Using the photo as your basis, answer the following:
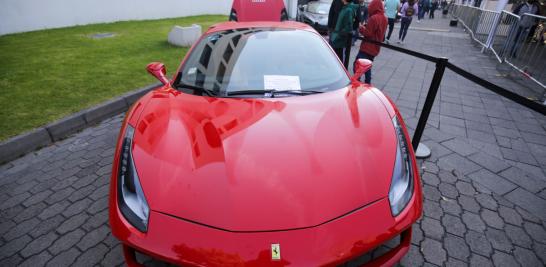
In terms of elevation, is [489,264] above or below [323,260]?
below

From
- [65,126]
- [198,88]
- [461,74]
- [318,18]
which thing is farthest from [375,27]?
[318,18]

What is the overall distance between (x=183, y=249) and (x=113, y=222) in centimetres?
45

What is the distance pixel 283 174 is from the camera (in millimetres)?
1393

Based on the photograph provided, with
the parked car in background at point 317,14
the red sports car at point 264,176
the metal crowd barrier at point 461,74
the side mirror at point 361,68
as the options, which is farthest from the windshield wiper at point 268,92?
the parked car in background at point 317,14

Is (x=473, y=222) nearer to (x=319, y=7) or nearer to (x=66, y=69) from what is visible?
(x=66, y=69)

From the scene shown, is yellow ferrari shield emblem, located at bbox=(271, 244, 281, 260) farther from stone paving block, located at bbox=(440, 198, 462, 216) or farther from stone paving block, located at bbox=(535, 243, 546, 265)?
stone paving block, located at bbox=(535, 243, 546, 265)

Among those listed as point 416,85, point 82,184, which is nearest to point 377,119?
point 82,184

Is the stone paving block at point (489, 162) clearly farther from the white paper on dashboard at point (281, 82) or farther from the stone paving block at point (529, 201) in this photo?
the white paper on dashboard at point (281, 82)

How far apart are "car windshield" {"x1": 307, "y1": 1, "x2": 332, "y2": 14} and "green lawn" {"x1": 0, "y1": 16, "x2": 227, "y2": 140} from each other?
5.43 m

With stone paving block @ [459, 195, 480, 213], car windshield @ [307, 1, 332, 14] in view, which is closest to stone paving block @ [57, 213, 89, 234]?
stone paving block @ [459, 195, 480, 213]

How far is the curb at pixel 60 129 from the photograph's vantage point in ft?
9.52

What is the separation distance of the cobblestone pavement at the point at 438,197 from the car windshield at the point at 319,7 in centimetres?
712

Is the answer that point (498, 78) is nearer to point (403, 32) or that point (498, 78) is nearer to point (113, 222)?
point (403, 32)

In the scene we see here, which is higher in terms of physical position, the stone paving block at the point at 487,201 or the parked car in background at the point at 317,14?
the parked car in background at the point at 317,14
